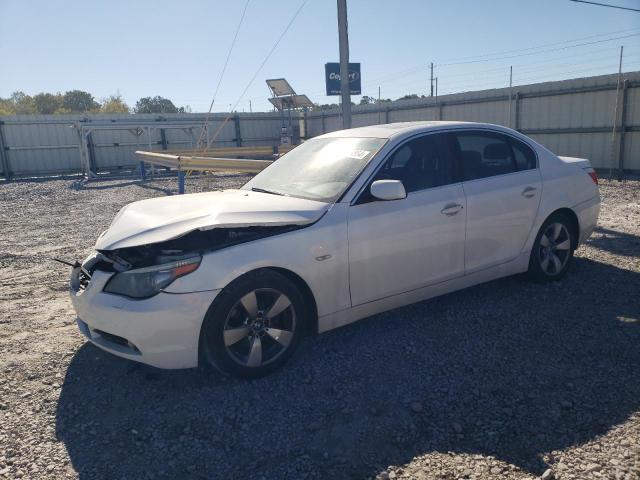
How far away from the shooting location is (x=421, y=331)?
4141mm

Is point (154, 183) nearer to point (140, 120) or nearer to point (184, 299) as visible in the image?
point (140, 120)

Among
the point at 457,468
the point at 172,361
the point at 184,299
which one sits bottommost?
the point at 457,468

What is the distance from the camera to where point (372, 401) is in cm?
315

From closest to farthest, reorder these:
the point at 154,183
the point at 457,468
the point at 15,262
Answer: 1. the point at 457,468
2. the point at 15,262
3. the point at 154,183

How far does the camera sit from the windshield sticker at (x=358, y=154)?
4.05m

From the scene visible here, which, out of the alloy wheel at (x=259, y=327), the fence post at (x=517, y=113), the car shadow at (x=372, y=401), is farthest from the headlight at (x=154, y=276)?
the fence post at (x=517, y=113)

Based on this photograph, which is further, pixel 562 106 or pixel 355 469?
pixel 562 106

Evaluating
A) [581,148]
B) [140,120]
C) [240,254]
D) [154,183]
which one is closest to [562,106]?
[581,148]

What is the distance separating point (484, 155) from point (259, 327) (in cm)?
268

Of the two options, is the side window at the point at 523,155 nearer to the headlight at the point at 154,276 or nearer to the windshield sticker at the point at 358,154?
the windshield sticker at the point at 358,154

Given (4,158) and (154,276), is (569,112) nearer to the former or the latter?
(154,276)

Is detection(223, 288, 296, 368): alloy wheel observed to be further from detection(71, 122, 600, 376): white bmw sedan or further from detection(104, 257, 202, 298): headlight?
detection(104, 257, 202, 298): headlight

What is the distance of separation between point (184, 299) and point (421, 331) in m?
2.03

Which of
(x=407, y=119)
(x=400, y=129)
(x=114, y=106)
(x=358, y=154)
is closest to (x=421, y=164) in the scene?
(x=400, y=129)
